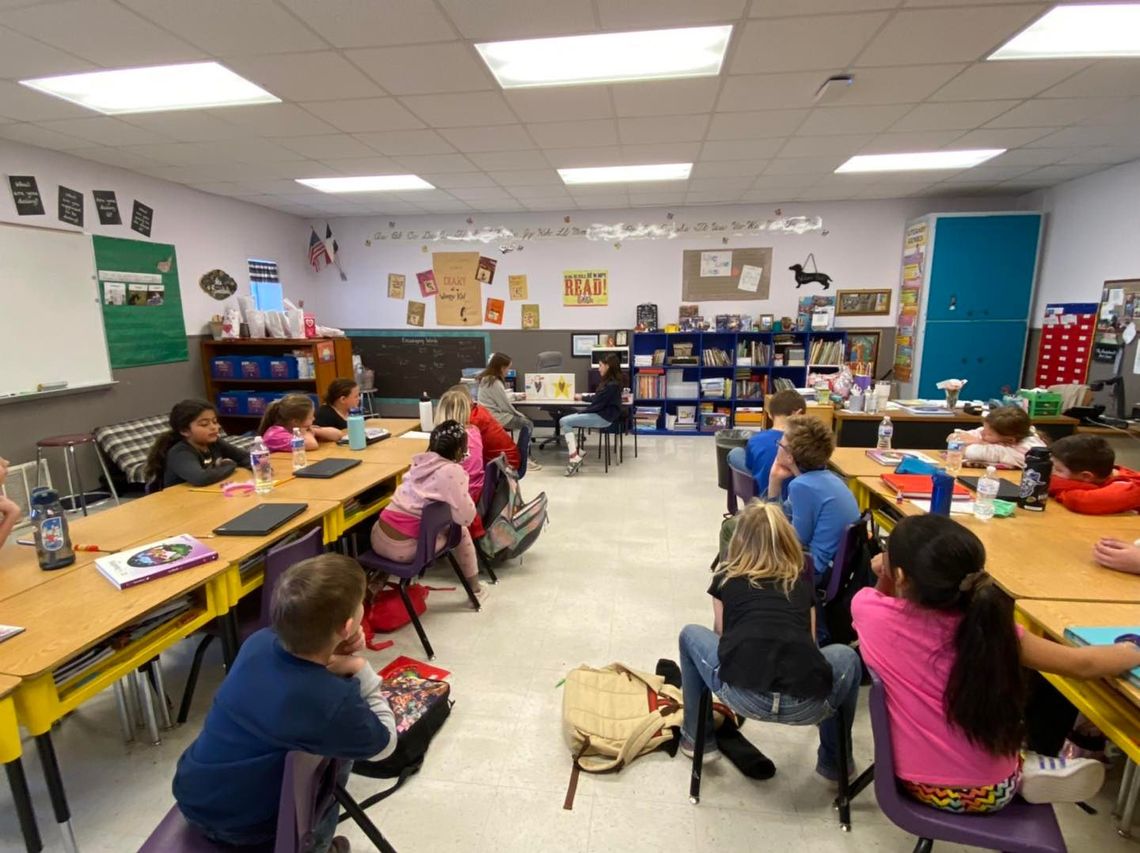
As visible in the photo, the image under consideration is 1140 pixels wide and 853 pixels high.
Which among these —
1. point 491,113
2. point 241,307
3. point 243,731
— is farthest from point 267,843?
point 241,307

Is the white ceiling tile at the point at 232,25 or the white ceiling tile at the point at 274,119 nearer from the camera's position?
the white ceiling tile at the point at 232,25

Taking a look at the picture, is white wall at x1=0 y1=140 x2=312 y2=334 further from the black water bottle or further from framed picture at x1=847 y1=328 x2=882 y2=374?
framed picture at x1=847 y1=328 x2=882 y2=374

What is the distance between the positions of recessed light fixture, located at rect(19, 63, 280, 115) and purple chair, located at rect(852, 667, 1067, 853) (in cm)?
412

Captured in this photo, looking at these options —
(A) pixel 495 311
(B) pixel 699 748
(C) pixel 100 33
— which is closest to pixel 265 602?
(B) pixel 699 748

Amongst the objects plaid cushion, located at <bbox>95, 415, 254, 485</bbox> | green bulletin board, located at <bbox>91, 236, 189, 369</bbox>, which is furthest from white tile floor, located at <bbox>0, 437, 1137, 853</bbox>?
green bulletin board, located at <bbox>91, 236, 189, 369</bbox>

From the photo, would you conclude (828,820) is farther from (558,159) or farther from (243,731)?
(558,159)

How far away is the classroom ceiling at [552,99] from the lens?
2.53 m

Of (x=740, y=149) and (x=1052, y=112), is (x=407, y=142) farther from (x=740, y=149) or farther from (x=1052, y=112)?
(x=1052, y=112)

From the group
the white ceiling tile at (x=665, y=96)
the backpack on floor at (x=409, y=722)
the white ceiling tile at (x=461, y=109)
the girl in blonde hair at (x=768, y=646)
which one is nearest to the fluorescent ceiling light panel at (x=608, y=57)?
the white ceiling tile at (x=665, y=96)

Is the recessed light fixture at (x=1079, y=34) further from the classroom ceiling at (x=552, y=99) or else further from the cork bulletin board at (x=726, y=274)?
the cork bulletin board at (x=726, y=274)

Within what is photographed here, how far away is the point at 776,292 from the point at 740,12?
5.01 metres

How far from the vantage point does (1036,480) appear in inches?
97.6

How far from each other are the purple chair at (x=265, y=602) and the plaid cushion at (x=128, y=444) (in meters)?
2.82

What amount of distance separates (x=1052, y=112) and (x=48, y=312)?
297 inches
